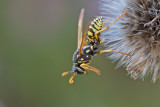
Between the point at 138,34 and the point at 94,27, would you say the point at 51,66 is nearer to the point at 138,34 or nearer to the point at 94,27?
the point at 94,27

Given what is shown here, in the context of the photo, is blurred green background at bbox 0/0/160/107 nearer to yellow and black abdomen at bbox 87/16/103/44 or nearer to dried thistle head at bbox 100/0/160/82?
dried thistle head at bbox 100/0/160/82

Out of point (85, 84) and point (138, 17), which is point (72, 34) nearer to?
point (85, 84)

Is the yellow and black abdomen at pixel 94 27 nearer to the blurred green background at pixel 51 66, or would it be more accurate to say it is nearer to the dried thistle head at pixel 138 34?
the dried thistle head at pixel 138 34

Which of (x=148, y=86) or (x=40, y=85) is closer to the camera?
(x=148, y=86)

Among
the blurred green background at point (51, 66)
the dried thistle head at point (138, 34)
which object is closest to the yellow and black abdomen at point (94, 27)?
the dried thistle head at point (138, 34)

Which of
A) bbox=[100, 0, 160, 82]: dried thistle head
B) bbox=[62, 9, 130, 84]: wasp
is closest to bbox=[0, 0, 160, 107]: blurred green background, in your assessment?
bbox=[100, 0, 160, 82]: dried thistle head

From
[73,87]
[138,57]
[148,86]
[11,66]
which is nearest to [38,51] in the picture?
[11,66]
